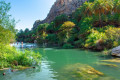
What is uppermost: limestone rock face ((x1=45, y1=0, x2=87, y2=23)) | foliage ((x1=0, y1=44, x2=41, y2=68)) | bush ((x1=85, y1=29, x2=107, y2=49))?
limestone rock face ((x1=45, y1=0, x2=87, y2=23))

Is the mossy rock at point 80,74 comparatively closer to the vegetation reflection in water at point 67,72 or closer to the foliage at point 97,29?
the vegetation reflection in water at point 67,72

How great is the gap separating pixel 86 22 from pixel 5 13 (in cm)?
3697

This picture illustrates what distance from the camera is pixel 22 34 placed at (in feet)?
438

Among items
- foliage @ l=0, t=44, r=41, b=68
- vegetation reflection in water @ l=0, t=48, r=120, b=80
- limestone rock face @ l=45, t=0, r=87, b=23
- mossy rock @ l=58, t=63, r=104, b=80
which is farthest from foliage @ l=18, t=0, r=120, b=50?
limestone rock face @ l=45, t=0, r=87, b=23

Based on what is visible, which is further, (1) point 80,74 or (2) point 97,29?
(2) point 97,29

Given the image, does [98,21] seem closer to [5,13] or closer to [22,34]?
[5,13]

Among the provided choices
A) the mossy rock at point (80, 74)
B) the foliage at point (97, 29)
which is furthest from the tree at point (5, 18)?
the foliage at point (97, 29)

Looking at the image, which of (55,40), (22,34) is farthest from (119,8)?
(22,34)

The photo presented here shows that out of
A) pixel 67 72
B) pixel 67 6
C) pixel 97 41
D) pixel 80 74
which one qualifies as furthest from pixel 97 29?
pixel 67 6

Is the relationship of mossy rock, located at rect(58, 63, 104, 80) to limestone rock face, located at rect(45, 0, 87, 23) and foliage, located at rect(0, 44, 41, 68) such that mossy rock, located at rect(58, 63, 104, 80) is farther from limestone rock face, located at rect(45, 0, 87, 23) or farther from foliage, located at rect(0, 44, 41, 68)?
limestone rock face, located at rect(45, 0, 87, 23)

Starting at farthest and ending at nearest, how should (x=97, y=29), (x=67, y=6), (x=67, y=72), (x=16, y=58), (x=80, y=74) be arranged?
1. (x=67, y=6)
2. (x=97, y=29)
3. (x=16, y=58)
4. (x=67, y=72)
5. (x=80, y=74)

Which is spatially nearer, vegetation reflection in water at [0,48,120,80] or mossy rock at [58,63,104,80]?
mossy rock at [58,63,104,80]

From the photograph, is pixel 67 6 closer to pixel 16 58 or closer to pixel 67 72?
pixel 16 58

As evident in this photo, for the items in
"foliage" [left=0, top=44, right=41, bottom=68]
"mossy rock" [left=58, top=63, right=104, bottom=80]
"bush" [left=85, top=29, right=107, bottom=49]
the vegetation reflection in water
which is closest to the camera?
"mossy rock" [left=58, top=63, right=104, bottom=80]
